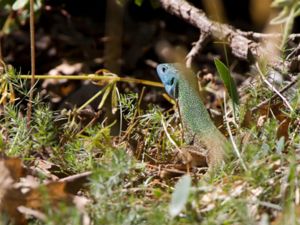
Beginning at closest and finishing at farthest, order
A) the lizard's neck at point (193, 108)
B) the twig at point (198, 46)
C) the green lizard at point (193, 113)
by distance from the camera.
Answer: the green lizard at point (193, 113) < the lizard's neck at point (193, 108) < the twig at point (198, 46)

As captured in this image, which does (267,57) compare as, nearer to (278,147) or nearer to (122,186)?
(278,147)

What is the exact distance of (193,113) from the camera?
362 centimetres

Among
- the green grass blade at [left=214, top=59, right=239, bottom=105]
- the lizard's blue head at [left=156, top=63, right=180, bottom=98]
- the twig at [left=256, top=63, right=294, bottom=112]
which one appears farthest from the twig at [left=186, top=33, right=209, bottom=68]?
Answer: the green grass blade at [left=214, top=59, right=239, bottom=105]

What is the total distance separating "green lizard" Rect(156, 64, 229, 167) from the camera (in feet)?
10.4

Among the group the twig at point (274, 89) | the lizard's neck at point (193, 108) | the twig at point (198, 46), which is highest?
the twig at point (274, 89)

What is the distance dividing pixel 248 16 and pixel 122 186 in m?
A: 3.60

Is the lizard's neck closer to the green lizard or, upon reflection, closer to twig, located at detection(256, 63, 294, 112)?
the green lizard

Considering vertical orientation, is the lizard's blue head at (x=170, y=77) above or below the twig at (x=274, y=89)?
below

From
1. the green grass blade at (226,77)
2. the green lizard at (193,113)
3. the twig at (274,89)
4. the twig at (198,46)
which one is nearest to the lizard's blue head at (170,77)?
the green lizard at (193,113)

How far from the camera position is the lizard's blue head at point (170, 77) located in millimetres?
3975

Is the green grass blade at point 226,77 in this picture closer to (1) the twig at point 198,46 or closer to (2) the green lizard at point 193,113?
(2) the green lizard at point 193,113

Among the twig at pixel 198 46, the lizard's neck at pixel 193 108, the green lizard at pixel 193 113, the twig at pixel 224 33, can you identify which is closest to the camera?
the green lizard at pixel 193 113

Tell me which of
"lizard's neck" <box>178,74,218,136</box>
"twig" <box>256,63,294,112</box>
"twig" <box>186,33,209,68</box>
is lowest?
"lizard's neck" <box>178,74,218,136</box>

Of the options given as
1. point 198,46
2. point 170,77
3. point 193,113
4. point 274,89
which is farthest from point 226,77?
point 198,46
